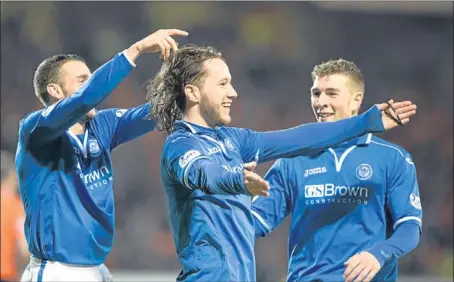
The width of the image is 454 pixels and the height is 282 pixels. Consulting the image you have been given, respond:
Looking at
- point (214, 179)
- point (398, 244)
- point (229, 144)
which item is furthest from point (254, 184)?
point (398, 244)

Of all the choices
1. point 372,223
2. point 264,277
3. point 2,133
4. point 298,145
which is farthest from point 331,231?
point 2,133

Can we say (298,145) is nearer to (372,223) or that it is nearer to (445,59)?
(372,223)

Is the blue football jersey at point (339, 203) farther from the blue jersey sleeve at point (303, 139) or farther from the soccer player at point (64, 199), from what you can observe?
the soccer player at point (64, 199)

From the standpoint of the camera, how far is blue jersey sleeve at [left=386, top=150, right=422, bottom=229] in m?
4.07

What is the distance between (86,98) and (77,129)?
57 centimetres

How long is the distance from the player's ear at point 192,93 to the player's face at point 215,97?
0.02m

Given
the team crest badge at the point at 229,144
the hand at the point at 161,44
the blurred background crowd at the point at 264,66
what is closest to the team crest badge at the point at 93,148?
the hand at the point at 161,44

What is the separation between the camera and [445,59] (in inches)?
464

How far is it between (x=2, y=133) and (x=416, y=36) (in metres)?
5.67

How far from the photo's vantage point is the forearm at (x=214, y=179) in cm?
305

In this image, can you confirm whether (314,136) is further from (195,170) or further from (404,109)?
(195,170)

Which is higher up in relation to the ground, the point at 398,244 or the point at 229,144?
the point at 229,144

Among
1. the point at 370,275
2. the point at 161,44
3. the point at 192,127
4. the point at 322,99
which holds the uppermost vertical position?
the point at 161,44

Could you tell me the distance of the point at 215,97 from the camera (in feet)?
11.7
